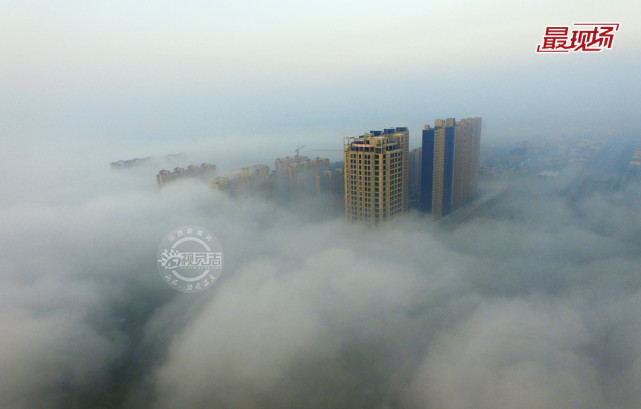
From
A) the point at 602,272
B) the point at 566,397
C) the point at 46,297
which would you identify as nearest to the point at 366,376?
the point at 566,397

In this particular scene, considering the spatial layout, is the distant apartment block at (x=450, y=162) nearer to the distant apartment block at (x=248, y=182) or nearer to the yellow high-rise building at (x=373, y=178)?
the yellow high-rise building at (x=373, y=178)

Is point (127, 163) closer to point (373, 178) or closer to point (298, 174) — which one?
point (298, 174)

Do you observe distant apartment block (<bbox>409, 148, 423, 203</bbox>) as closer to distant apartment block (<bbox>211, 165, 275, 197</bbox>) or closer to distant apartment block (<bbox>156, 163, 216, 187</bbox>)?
distant apartment block (<bbox>211, 165, 275, 197</bbox>)

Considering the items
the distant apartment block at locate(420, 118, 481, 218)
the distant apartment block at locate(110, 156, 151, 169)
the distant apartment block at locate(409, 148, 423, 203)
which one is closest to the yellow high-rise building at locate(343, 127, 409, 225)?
the distant apartment block at locate(409, 148, 423, 203)

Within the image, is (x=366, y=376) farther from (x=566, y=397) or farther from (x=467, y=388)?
(x=566, y=397)

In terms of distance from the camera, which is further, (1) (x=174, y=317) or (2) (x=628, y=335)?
(1) (x=174, y=317)

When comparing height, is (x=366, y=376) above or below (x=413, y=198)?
below
